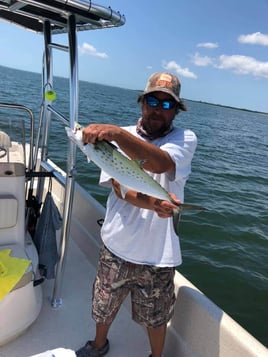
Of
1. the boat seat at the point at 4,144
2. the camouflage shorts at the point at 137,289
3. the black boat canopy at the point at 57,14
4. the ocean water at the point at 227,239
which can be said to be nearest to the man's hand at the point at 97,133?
Result: the ocean water at the point at 227,239

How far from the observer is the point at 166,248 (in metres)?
2.10

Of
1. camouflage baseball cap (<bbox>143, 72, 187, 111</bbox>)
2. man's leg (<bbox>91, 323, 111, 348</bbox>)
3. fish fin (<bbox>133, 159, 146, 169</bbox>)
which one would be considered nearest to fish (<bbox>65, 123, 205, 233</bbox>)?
fish fin (<bbox>133, 159, 146, 169</bbox>)

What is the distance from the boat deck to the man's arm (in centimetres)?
154

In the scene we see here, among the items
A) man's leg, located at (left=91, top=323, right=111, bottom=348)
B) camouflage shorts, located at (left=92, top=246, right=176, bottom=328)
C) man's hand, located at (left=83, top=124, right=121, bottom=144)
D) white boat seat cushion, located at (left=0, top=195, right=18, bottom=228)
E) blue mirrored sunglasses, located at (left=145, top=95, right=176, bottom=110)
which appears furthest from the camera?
white boat seat cushion, located at (left=0, top=195, right=18, bottom=228)

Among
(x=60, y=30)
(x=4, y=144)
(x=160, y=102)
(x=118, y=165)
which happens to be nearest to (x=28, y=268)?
(x=4, y=144)

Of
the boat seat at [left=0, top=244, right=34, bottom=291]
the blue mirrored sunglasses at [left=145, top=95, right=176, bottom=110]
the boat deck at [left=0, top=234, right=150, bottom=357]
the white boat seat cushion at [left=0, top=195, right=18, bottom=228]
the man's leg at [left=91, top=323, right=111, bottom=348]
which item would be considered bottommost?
the boat deck at [left=0, top=234, right=150, bottom=357]

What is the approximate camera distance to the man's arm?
5.27 ft

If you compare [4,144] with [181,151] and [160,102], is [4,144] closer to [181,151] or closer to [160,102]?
[160,102]

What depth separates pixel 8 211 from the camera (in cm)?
257

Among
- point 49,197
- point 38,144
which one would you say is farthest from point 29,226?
point 38,144

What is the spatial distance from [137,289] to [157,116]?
110 cm

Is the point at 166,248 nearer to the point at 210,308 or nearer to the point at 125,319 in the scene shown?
the point at 210,308

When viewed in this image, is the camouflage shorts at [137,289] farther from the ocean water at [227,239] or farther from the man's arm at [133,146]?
the ocean water at [227,239]

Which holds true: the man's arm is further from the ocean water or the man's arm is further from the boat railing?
the boat railing
